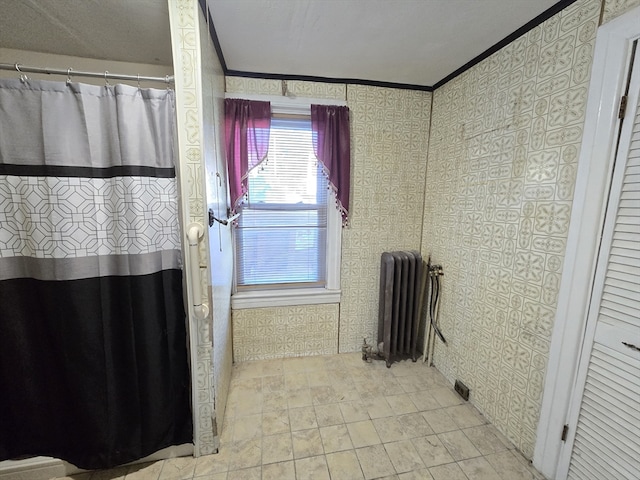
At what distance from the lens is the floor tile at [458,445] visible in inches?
53.0

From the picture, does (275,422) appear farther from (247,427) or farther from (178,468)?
(178,468)

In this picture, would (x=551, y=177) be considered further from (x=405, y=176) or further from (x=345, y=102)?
(x=345, y=102)

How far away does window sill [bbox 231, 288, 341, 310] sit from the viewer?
202 cm

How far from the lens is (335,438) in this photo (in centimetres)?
143

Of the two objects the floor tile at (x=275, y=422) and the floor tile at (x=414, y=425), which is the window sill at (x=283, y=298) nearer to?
the floor tile at (x=275, y=422)

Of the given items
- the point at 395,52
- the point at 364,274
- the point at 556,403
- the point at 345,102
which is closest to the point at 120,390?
the point at 364,274

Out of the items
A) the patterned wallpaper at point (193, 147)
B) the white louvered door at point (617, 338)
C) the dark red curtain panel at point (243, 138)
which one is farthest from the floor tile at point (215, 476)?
the white louvered door at point (617, 338)

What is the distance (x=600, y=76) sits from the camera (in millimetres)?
1001

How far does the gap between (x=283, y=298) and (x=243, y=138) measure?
124cm

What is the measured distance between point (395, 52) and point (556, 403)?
80.5 inches

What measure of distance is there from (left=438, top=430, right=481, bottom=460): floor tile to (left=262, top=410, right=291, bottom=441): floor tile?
0.88m

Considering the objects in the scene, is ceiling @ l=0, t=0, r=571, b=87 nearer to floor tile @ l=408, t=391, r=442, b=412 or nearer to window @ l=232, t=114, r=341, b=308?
window @ l=232, t=114, r=341, b=308

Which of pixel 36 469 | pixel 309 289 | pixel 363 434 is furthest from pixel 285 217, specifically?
pixel 36 469

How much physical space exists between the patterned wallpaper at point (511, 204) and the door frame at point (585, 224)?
0.16ft
